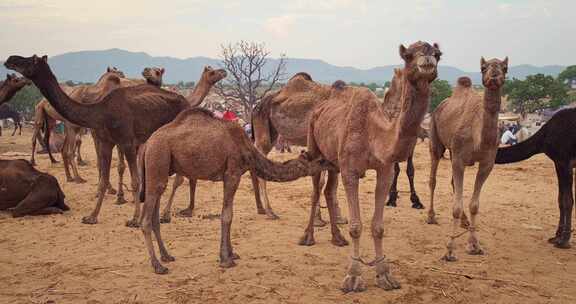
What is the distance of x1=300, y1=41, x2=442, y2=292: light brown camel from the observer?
4.75 meters

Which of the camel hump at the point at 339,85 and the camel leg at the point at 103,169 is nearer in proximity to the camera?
the camel hump at the point at 339,85

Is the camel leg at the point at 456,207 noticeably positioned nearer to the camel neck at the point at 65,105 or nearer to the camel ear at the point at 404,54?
the camel ear at the point at 404,54

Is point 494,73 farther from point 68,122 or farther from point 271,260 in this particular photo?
point 68,122

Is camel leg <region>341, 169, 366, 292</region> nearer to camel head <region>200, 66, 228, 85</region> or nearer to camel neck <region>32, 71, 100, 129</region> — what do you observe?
camel neck <region>32, 71, 100, 129</region>

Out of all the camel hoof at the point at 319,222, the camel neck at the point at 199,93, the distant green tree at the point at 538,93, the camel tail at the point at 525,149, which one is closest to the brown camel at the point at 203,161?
the camel hoof at the point at 319,222

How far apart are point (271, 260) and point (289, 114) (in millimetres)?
3014

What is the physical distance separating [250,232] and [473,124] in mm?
3893

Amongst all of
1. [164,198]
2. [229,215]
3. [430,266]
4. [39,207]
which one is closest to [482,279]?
[430,266]

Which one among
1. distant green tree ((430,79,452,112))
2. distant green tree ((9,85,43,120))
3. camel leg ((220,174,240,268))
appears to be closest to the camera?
camel leg ((220,174,240,268))

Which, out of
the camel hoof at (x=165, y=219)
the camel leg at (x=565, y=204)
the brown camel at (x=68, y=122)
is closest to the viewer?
the camel leg at (x=565, y=204)

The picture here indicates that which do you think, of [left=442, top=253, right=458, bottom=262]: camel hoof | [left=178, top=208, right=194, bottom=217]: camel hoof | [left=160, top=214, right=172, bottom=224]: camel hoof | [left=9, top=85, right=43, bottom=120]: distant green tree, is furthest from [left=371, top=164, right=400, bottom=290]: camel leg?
[left=9, top=85, right=43, bottom=120]: distant green tree

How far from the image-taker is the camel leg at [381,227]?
5673mm

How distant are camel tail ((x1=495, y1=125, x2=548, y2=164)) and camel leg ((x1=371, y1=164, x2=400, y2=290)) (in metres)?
3.46

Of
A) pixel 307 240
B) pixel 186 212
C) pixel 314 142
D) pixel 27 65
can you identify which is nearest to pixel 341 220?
pixel 307 240
